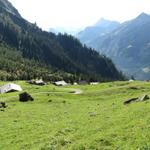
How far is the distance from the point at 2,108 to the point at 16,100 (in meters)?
17.2

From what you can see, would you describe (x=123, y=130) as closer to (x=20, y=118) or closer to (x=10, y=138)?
(x=10, y=138)

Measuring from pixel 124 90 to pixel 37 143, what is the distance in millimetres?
64852

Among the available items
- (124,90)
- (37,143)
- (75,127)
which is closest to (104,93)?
(124,90)

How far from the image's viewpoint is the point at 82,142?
28500mm

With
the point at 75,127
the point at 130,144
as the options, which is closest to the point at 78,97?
the point at 75,127

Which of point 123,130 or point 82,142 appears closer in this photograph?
point 82,142

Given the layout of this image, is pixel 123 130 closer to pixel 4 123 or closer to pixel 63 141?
pixel 63 141

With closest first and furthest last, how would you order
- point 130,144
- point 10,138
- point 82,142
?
point 130,144 → point 82,142 → point 10,138

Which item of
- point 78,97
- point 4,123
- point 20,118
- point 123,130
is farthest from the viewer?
point 78,97

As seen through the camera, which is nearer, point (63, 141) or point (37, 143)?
point (63, 141)

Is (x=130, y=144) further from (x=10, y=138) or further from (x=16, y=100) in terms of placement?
(x=16, y=100)

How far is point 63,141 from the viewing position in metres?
29.9

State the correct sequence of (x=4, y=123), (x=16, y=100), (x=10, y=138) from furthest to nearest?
(x=16, y=100), (x=4, y=123), (x=10, y=138)

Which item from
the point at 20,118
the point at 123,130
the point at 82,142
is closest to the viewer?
the point at 82,142
